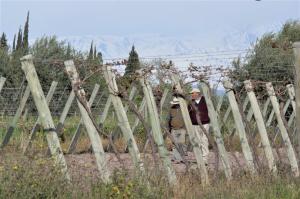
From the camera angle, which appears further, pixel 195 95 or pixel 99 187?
pixel 195 95

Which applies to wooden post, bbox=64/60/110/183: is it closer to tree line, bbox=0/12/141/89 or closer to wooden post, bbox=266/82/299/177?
tree line, bbox=0/12/141/89

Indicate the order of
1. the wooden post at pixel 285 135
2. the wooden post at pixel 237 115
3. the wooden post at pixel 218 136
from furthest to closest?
the wooden post at pixel 285 135
the wooden post at pixel 237 115
the wooden post at pixel 218 136

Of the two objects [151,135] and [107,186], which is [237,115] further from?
[107,186]

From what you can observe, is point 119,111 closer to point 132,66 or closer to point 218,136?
point 218,136

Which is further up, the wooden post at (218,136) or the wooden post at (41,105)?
the wooden post at (41,105)

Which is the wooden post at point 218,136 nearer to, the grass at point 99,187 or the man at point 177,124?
the grass at point 99,187

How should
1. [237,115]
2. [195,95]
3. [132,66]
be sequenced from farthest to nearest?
1. [132,66]
2. [195,95]
3. [237,115]

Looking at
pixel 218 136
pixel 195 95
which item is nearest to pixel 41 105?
pixel 218 136

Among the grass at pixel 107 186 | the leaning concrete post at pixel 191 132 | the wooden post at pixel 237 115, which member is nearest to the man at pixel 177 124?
the wooden post at pixel 237 115

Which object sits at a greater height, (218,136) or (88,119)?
(88,119)

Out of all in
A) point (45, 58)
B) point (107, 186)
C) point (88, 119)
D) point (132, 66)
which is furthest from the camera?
point (45, 58)

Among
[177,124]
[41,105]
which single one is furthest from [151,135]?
[177,124]

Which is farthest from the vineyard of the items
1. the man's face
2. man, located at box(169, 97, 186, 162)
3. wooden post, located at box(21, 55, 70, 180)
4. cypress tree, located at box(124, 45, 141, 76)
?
the man's face

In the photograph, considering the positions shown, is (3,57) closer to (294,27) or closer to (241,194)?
(294,27)
